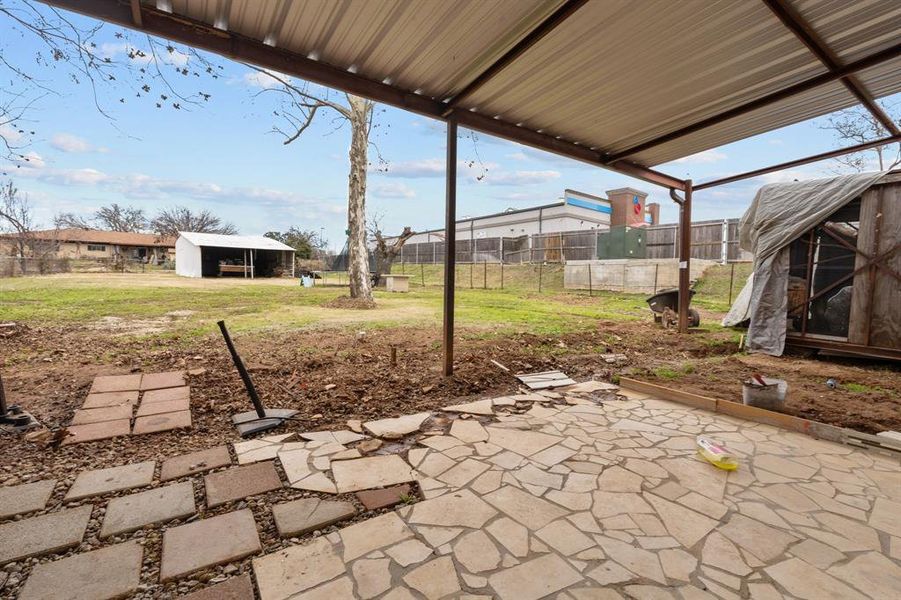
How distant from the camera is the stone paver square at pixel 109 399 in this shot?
3.15 m

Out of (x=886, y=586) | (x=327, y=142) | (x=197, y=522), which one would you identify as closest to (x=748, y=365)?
(x=886, y=586)

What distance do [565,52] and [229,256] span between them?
3013cm

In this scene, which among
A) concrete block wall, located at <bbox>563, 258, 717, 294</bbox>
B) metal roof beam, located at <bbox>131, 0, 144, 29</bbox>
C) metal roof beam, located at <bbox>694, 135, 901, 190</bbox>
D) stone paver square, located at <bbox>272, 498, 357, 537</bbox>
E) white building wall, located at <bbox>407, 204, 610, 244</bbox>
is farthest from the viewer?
white building wall, located at <bbox>407, 204, 610, 244</bbox>

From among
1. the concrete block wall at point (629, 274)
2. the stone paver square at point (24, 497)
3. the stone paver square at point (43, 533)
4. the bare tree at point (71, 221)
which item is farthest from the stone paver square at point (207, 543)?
the bare tree at point (71, 221)

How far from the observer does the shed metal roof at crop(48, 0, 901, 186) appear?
2.54 metres

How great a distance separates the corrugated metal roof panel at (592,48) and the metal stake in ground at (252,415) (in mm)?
2242

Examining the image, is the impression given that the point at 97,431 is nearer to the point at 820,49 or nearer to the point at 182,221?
→ the point at 820,49

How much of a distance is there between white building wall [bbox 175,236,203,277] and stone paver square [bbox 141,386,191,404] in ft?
83.3

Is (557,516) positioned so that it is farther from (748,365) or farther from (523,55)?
(748,365)

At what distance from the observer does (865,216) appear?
199 inches

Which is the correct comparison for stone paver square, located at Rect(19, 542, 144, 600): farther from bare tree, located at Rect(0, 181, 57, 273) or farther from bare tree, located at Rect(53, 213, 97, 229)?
bare tree, located at Rect(53, 213, 97, 229)

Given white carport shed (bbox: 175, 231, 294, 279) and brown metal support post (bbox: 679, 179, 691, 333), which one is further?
white carport shed (bbox: 175, 231, 294, 279)

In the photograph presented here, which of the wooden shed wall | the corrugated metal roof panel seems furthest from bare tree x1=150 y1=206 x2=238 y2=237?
the wooden shed wall

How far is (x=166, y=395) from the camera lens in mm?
A: 3406
